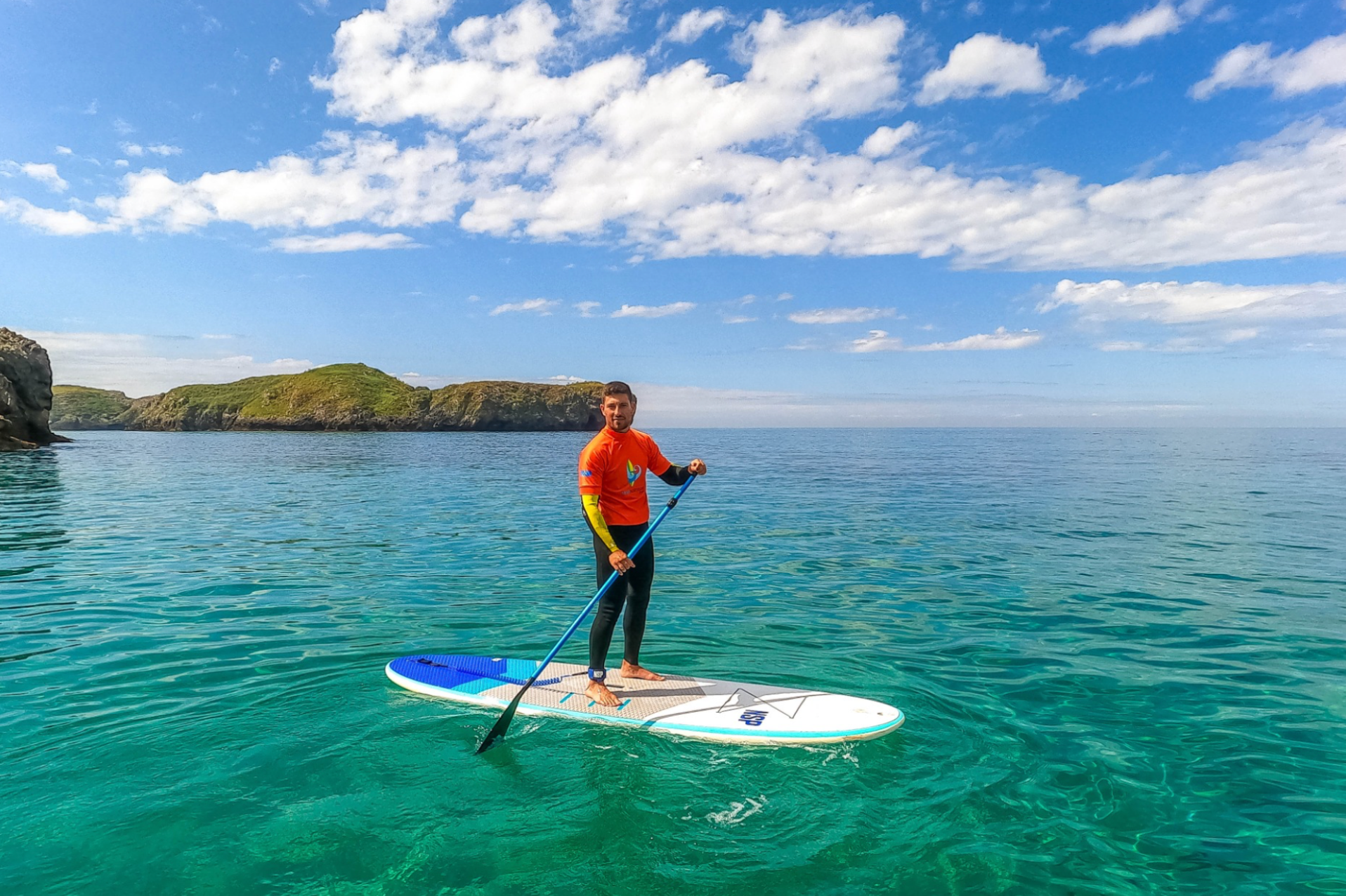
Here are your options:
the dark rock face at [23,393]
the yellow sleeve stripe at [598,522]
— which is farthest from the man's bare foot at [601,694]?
the dark rock face at [23,393]

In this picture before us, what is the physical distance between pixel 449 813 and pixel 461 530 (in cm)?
1601

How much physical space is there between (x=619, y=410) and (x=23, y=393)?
8401 centimetres

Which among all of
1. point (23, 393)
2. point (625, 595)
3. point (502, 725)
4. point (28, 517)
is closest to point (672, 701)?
point (625, 595)

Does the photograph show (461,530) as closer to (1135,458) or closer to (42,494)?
(42,494)

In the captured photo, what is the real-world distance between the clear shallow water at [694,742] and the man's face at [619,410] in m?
3.03

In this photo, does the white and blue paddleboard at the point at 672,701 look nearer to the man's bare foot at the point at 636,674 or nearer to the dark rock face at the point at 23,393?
the man's bare foot at the point at 636,674

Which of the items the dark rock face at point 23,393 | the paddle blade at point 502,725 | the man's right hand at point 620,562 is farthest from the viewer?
the dark rock face at point 23,393

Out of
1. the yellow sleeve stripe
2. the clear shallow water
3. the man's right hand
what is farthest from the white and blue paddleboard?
the yellow sleeve stripe

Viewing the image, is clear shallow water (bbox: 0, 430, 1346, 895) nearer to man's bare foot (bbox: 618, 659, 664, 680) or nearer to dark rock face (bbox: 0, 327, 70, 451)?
man's bare foot (bbox: 618, 659, 664, 680)

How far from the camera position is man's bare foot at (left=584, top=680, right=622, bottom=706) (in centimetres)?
744

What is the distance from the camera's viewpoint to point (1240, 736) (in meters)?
6.83

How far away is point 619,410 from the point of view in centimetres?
746

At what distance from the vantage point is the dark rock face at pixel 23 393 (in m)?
61.9

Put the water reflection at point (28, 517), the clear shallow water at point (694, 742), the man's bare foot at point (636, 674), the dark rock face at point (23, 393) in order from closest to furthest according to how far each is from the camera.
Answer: the clear shallow water at point (694, 742) < the man's bare foot at point (636, 674) < the water reflection at point (28, 517) < the dark rock face at point (23, 393)
